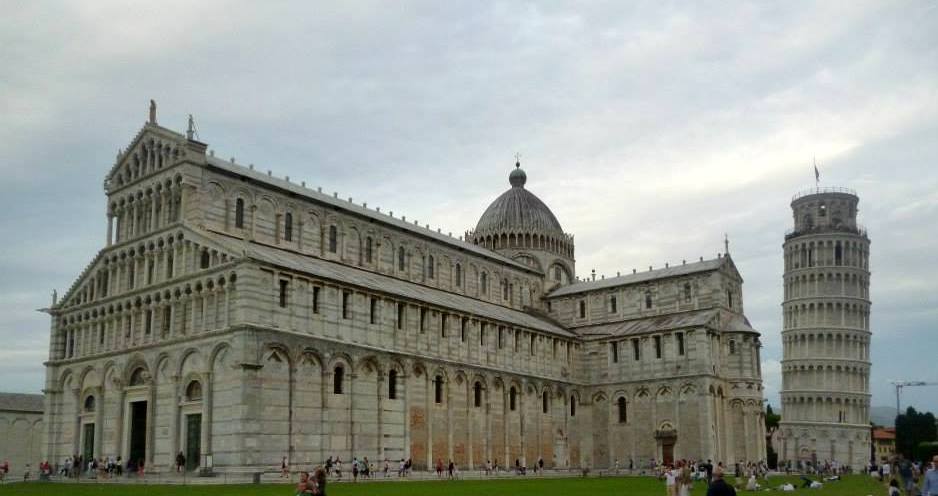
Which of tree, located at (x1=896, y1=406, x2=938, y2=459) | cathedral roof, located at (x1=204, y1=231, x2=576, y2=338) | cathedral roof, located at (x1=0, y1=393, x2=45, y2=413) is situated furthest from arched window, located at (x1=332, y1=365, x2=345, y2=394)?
tree, located at (x1=896, y1=406, x2=938, y2=459)

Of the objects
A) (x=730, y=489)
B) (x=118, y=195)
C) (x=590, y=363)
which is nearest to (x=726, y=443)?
(x=590, y=363)

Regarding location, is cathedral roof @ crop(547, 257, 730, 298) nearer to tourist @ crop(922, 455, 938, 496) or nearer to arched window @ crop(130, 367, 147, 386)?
arched window @ crop(130, 367, 147, 386)

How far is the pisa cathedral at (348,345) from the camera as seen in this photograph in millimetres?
Answer: 46812

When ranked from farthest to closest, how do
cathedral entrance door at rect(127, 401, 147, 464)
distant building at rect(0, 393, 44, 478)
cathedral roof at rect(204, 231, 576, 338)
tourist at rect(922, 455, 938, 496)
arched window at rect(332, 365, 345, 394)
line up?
1. distant building at rect(0, 393, 44, 478)
2. cathedral entrance door at rect(127, 401, 147, 464)
3. arched window at rect(332, 365, 345, 394)
4. cathedral roof at rect(204, 231, 576, 338)
5. tourist at rect(922, 455, 938, 496)

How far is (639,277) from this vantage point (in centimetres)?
7544

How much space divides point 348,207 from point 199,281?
16.2 m

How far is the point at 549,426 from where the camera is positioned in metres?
67.4

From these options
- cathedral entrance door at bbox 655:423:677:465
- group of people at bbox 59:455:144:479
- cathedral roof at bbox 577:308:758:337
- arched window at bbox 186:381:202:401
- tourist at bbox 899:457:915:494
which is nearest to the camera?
tourist at bbox 899:457:915:494

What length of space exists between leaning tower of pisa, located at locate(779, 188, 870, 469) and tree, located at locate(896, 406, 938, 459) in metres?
14.2

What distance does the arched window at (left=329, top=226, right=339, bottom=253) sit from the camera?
60562 mm

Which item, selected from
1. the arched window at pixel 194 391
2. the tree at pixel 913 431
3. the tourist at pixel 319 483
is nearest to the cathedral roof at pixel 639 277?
the arched window at pixel 194 391

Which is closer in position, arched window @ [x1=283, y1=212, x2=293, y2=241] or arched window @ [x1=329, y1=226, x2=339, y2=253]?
arched window @ [x1=283, y1=212, x2=293, y2=241]

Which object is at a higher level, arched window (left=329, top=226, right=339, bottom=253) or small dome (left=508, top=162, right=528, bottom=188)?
small dome (left=508, top=162, right=528, bottom=188)

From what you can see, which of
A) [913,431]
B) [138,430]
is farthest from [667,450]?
[913,431]
